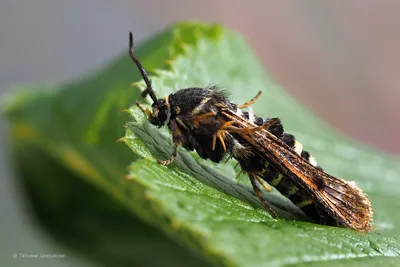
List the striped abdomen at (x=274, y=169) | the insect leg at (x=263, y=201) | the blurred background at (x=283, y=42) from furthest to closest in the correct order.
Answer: the blurred background at (x=283, y=42) → the striped abdomen at (x=274, y=169) → the insect leg at (x=263, y=201)

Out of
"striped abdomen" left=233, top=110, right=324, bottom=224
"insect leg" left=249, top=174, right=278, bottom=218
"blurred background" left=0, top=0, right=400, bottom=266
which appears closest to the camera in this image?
"insect leg" left=249, top=174, right=278, bottom=218

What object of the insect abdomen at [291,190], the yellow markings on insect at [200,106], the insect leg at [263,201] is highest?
the yellow markings on insect at [200,106]

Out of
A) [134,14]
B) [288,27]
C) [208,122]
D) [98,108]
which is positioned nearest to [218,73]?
[98,108]

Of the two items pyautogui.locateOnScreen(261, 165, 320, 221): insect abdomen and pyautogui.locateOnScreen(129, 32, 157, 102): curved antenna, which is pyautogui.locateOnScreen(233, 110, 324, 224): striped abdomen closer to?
pyautogui.locateOnScreen(261, 165, 320, 221): insect abdomen

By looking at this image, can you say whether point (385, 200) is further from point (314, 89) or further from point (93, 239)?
point (314, 89)

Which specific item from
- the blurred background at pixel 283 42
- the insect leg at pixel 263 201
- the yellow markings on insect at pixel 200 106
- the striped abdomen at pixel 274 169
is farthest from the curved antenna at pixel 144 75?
the blurred background at pixel 283 42

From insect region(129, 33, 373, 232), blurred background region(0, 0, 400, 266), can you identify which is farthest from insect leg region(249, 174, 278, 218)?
blurred background region(0, 0, 400, 266)

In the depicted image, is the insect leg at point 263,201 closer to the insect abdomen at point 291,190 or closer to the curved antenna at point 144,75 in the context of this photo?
the insect abdomen at point 291,190
